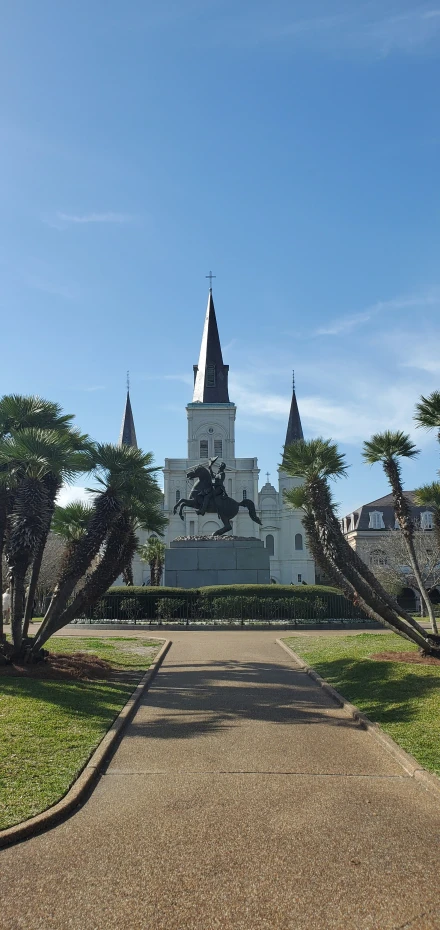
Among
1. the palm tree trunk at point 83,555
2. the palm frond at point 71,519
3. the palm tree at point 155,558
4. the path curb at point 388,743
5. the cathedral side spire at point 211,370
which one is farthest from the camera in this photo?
the cathedral side spire at point 211,370

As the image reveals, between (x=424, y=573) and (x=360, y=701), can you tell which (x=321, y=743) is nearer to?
(x=360, y=701)

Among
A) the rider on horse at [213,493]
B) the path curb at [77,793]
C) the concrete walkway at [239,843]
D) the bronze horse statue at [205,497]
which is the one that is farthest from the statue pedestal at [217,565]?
the concrete walkway at [239,843]

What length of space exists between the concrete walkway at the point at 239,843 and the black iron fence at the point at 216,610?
1776cm

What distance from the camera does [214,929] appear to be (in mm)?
4102

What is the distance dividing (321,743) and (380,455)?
9047mm

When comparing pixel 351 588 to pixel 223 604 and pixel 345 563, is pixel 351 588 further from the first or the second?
pixel 223 604

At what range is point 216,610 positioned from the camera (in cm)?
2695

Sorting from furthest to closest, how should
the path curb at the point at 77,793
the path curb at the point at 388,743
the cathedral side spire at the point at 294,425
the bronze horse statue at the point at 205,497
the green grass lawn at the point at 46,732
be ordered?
the cathedral side spire at the point at 294,425
the bronze horse statue at the point at 205,497
the path curb at the point at 388,743
the green grass lawn at the point at 46,732
the path curb at the point at 77,793

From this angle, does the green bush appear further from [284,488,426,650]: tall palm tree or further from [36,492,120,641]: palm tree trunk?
[36,492,120,641]: palm tree trunk

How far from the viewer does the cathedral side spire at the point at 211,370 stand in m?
93.1

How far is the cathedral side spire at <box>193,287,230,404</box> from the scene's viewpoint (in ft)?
306

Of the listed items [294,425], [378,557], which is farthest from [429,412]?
[294,425]

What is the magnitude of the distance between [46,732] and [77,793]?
232cm

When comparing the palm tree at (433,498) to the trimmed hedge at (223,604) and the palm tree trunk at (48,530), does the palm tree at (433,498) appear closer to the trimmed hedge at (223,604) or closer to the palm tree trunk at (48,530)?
the palm tree trunk at (48,530)
